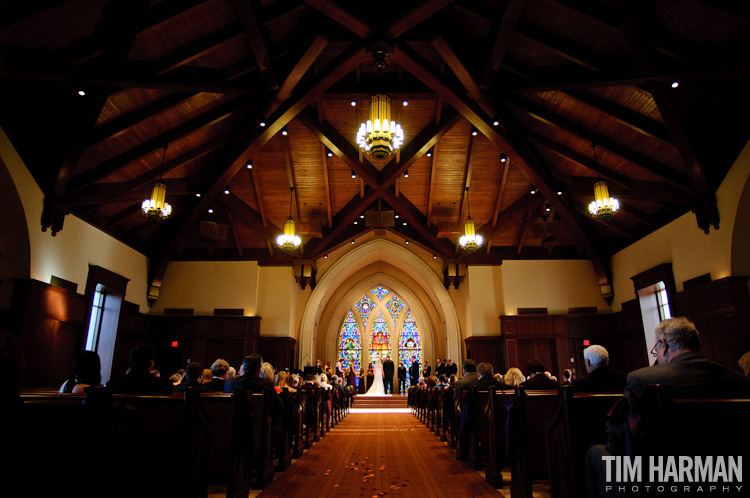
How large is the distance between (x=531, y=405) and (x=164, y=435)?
2795 millimetres

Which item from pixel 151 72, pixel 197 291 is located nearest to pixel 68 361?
pixel 197 291

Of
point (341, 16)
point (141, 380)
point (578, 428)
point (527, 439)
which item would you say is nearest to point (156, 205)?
point (341, 16)

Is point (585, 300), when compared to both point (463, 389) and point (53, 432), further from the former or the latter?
point (53, 432)

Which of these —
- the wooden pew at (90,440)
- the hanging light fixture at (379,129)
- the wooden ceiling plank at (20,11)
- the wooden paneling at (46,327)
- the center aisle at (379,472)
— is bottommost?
the center aisle at (379,472)

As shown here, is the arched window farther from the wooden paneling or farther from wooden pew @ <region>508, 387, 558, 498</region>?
wooden pew @ <region>508, 387, 558, 498</region>

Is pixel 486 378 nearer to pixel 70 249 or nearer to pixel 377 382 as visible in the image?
pixel 70 249

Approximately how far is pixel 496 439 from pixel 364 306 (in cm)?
1454

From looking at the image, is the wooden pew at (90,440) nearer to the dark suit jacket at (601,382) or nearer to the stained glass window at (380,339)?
the dark suit jacket at (601,382)

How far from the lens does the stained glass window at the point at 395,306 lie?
725 inches

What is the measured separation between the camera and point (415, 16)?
6.23 m

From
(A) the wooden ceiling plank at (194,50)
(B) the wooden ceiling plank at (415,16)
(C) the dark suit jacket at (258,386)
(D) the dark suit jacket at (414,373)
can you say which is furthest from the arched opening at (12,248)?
(D) the dark suit jacket at (414,373)

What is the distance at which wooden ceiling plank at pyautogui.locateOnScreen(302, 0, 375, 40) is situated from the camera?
Result: 600 cm

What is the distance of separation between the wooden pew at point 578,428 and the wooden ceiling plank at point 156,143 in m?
7.91

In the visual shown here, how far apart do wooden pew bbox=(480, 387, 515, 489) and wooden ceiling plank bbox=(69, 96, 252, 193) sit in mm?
7152
